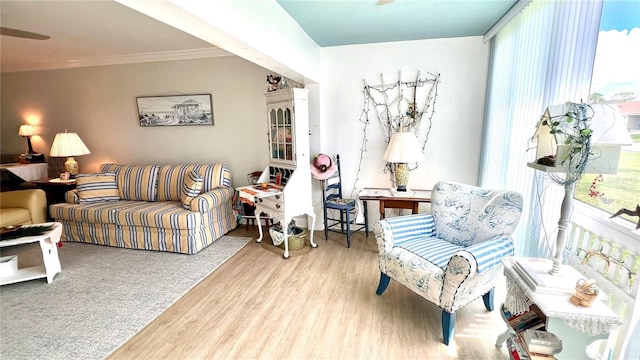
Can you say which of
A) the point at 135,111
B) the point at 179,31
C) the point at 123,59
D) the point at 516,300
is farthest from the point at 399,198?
the point at 123,59

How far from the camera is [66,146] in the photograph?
13.1 ft

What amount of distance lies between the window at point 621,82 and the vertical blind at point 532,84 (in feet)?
0.17

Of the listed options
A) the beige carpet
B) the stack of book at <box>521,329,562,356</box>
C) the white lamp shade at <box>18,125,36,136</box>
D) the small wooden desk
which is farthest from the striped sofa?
the stack of book at <box>521,329,562,356</box>

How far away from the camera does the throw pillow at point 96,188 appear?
3.59 metres

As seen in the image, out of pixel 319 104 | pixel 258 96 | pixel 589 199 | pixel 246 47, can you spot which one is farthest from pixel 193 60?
pixel 589 199

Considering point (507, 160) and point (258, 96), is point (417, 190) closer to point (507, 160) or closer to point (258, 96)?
point (507, 160)

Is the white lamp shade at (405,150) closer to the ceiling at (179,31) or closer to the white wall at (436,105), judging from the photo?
the white wall at (436,105)

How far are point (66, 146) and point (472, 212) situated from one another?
5124 millimetres

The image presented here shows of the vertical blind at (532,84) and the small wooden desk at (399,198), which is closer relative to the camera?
the vertical blind at (532,84)

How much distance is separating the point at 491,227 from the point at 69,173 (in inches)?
Answer: 217

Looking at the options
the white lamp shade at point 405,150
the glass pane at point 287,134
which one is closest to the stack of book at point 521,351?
the white lamp shade at point 405,150

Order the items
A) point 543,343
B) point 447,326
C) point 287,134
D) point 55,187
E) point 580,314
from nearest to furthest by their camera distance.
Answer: point 580,314 < point 543,343 < point 447,326 < point 287,134 < point 55,187

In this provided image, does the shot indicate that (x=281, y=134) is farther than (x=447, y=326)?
Yes

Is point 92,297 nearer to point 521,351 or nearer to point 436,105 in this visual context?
point 521,351
